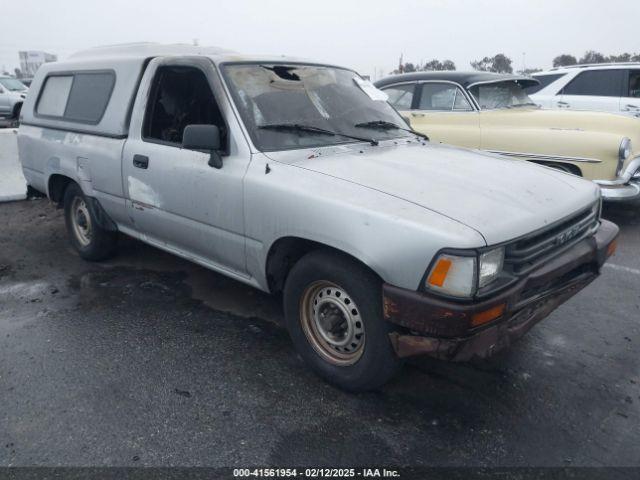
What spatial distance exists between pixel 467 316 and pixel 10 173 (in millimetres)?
7205

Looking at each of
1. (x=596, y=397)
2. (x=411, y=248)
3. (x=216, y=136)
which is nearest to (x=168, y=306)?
(x=216, y=136)

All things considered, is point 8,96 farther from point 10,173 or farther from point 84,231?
point 84,231

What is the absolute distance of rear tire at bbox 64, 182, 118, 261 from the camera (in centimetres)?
472

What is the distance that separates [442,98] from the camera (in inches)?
269

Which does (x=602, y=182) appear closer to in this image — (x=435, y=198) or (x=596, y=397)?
(x=596, y=397)

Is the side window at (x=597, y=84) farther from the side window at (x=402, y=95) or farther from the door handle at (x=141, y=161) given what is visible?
the door handle at (x=141, y=161)

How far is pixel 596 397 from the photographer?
2.86 m

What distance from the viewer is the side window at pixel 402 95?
714 cm

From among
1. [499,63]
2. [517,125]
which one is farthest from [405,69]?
[517,125]

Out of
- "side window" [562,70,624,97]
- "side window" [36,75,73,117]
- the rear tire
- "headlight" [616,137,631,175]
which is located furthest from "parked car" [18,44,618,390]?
"side window" [562,70,624,97]

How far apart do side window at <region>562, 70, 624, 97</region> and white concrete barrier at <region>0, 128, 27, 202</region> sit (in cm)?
897

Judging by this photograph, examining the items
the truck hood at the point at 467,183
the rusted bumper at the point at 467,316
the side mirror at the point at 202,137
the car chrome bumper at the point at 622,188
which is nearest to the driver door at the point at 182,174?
the side mirror at the point at 202,137

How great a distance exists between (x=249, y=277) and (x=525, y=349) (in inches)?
71.6

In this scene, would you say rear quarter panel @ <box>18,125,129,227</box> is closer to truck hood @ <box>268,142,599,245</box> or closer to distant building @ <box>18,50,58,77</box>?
truck hood @ <box>268,142,599,245</box>
